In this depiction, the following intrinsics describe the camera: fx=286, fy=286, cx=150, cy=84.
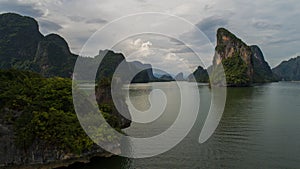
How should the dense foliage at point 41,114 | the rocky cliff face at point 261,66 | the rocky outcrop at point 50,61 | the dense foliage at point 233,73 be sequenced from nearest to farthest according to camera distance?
the dense foliage at point 41,114 < the rocky outcrop at point 50,61 < the dense foliage at point 233,73 < the rocky cliff face at point 261,66

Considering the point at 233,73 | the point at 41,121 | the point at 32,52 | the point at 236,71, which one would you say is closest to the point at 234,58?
the point at 236,71

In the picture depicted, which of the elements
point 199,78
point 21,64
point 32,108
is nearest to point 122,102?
point 32,108

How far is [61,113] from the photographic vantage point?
14.9 metres

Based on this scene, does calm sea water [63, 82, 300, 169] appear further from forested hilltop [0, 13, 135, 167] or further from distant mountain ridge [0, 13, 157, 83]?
distant mountain ridge [0, 13, 157, 83]

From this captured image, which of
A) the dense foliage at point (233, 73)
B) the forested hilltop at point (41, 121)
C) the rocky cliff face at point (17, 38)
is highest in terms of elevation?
the rocky cliff face at point (17, 38)

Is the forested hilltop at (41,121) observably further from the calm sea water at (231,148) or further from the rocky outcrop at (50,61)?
the rocky outcrop at (50,61)

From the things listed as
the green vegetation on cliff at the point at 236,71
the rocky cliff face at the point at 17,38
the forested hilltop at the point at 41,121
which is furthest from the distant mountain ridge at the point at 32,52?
the forested hilltop at the point at 41,121

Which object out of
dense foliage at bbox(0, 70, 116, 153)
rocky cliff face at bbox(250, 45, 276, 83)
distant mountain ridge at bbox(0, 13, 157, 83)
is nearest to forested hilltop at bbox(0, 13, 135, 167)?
dense foliage at bbox(0, 70, 116, 153)

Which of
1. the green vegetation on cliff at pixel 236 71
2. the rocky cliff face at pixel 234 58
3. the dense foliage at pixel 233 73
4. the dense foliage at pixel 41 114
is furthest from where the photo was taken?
the rocky cliff face at pixel 234 58

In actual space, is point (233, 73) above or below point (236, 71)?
below

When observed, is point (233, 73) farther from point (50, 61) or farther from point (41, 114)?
point (41, 114)

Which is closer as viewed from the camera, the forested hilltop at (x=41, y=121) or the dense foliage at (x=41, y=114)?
the forested hilltop at (x=41, y=121)

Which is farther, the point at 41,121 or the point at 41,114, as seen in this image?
the point at 41,114

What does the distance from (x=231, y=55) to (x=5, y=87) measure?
287 feet
